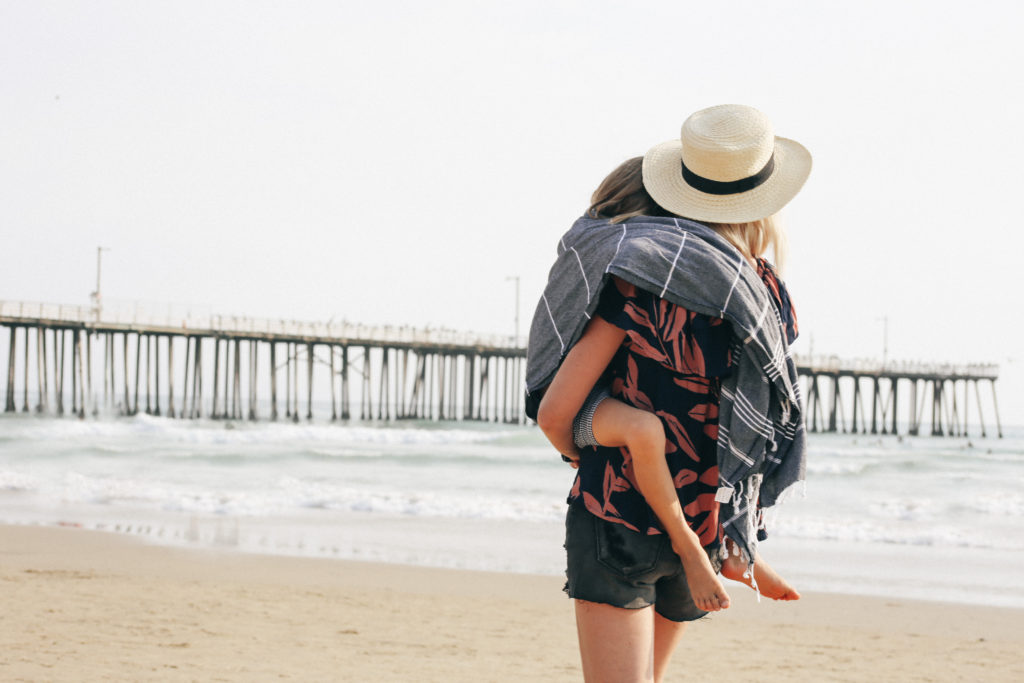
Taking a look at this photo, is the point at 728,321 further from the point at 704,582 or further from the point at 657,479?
the point at 704,582

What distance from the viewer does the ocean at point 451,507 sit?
8.02 meters

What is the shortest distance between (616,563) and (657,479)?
15 centimetres

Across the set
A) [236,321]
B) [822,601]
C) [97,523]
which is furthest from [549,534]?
[236,321]

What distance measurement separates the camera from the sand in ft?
13.7

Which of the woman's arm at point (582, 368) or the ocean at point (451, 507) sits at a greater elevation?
the woman's arm at point (582, 368)

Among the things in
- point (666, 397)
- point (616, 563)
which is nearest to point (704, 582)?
point (616, 563)

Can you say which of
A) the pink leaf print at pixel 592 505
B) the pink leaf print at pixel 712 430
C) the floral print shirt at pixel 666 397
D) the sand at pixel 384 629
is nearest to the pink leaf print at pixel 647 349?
the floral print shirt at pixel 666 397

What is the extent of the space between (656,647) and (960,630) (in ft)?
15.9

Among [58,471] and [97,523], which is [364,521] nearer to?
[97,523]

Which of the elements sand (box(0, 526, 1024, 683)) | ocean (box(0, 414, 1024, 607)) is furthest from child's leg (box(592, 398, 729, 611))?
sand (box(0, 526, 1024, 683))

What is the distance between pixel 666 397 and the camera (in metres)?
1.51

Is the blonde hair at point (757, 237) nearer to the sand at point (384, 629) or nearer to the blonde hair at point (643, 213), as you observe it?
the blonde hair at point (643, 213)

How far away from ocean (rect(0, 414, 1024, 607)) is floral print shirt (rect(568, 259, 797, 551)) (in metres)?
0.17

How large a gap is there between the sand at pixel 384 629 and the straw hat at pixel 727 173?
3.02 m
